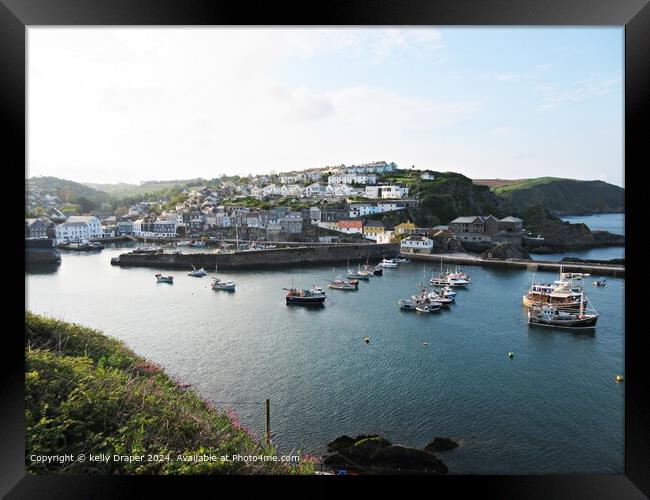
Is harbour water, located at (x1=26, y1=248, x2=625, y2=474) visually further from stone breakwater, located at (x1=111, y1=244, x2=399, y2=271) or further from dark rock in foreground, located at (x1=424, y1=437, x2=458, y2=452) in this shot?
stone breakwater, located at (x1=111, y1=244, x2=399, y2=271)

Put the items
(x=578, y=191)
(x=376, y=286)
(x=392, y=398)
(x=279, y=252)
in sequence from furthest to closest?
(x=279, y=252)
(x=376, y=286)
(x=578, y=191)
(x=392, y=398)

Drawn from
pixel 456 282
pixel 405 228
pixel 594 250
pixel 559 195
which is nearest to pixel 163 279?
pixel 405 228

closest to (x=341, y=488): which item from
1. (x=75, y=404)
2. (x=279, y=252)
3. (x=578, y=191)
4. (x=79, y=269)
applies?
(x=75, y=404)

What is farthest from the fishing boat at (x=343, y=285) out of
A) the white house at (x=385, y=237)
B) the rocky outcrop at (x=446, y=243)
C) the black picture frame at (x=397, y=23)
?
the black picture frame at (x=397, y=23)

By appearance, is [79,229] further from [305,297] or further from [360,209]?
[360,209]

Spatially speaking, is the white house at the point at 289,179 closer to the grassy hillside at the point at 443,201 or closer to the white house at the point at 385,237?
the grassy hillside at the point at 443,201

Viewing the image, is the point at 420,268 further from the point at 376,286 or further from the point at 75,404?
the point at 75,404

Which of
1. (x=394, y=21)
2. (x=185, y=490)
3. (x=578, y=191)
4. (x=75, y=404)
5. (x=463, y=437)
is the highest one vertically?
(x=394, y=21)

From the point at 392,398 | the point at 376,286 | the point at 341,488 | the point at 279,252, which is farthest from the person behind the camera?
the point at 279,252
